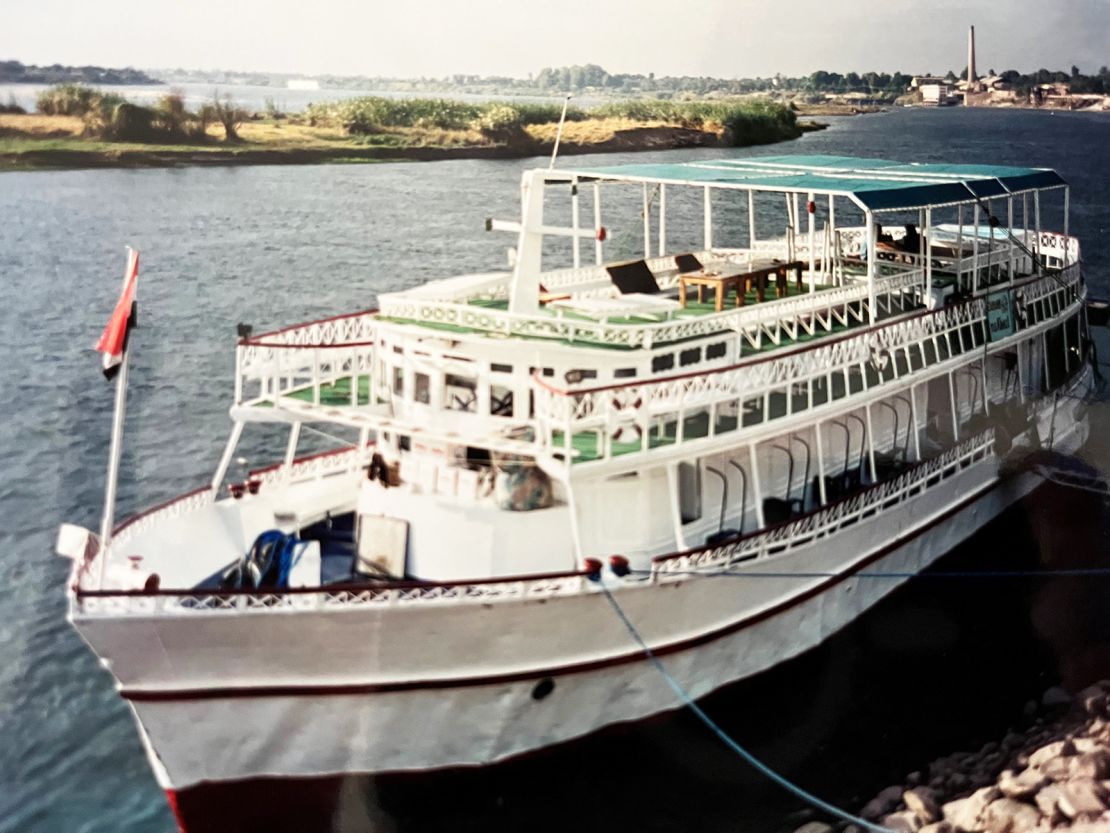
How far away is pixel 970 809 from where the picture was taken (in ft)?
38.2

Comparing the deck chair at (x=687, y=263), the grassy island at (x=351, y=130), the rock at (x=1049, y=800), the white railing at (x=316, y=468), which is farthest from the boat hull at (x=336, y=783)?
the grassy island at (x=351, y=130)

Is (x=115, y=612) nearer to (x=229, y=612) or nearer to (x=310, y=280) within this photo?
(x=229, y=612)

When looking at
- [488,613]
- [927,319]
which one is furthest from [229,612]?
[927,319]

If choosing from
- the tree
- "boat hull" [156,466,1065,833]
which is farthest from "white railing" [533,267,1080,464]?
the tree

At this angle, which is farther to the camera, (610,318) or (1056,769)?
(610,318)

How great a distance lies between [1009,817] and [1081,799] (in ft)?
2.25

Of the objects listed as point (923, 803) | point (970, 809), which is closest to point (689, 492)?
point (923, 803)

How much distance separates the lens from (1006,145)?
6556 cm

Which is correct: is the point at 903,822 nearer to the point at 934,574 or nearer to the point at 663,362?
the point at 934,574

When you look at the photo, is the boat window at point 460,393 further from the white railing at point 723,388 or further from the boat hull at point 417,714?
the boat hull at point 417,714

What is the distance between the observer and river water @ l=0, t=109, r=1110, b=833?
13203mm

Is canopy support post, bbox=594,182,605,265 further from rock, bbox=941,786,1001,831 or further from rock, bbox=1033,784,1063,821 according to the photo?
rock, bbox=1033,784,1063,821

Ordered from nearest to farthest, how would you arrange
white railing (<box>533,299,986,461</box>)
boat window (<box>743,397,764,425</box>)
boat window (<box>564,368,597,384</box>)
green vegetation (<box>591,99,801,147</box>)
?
white railing (<box>533,299,986,461</box>)
boat window (<box>564,368,597,384</box>)
boat window (<box>743,397,764,425</box>)
green vegetation (<box>591,99,801,147</box>)

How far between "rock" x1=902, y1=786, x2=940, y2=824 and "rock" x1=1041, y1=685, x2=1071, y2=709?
9.10ft
